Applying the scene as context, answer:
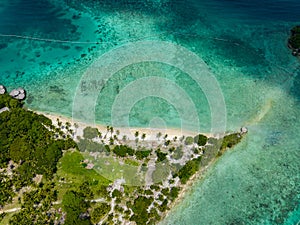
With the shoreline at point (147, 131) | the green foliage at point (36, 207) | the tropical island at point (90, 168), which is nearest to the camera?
the green foliage at point (36, 207)

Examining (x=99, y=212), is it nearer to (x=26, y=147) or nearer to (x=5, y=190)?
(x=5, y=190)

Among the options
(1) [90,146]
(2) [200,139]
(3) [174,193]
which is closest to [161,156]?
(3) [174,193]

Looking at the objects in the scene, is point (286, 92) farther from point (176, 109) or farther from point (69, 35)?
point (69, 35)

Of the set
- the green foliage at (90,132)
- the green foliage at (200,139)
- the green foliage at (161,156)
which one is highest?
the green foliage at (200,139)

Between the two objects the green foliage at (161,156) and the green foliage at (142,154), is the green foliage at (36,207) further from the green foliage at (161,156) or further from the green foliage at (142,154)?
the green foliage at (161,156)

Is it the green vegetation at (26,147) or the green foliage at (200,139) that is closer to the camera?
the green vegetation at (26,147)

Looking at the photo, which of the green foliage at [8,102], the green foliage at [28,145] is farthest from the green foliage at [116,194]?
the green foliage at [8,102]

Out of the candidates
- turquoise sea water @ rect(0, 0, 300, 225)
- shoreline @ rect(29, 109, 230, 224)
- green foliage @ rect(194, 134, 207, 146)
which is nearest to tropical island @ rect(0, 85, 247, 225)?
green foliage @ rect(194, 134, 207, 146)

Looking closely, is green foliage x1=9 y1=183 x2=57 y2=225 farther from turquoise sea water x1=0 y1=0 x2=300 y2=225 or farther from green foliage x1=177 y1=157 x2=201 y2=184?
green foliage x1=177 y1=157 x2=201 y2=184
